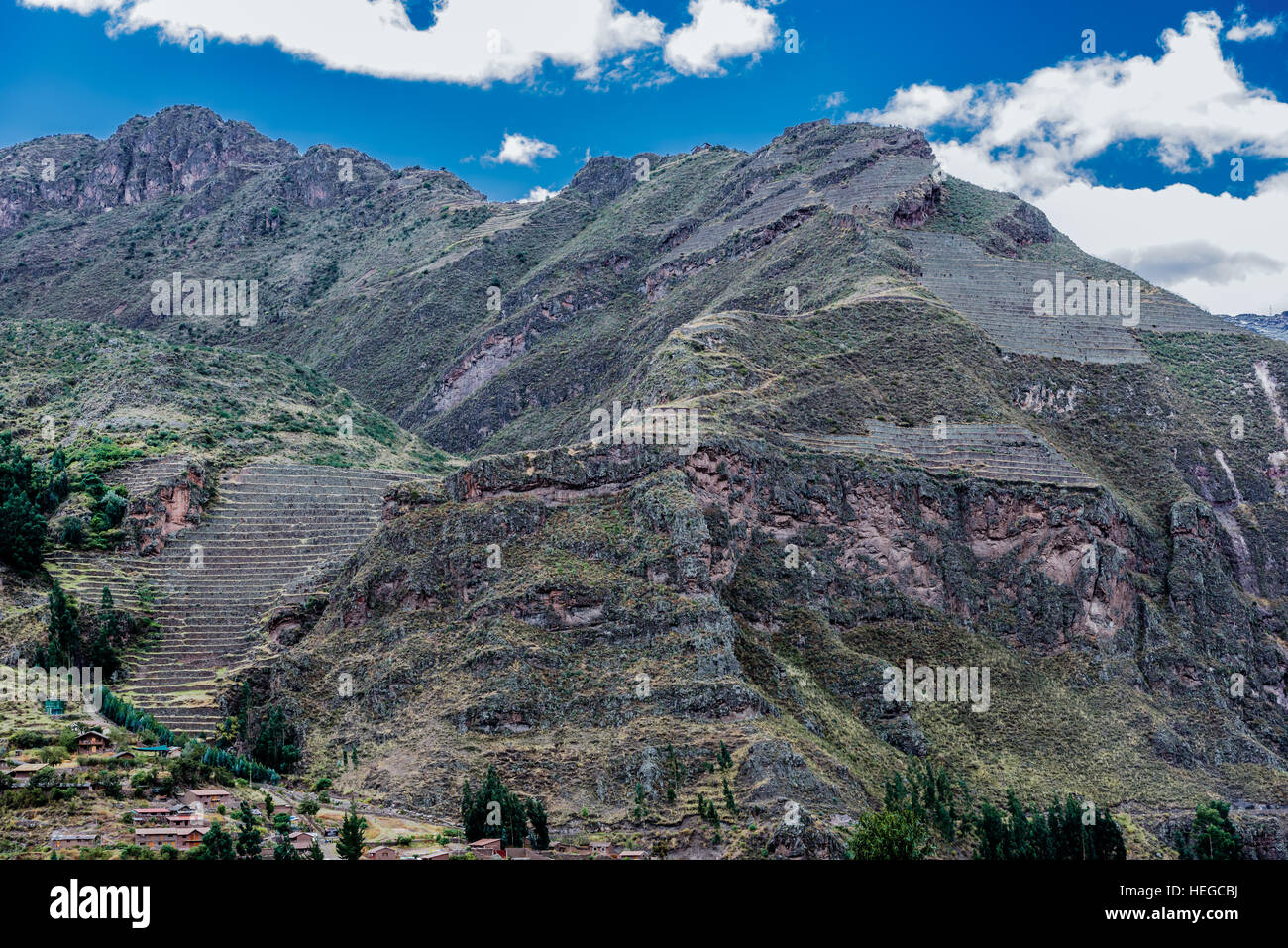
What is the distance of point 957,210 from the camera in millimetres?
131750

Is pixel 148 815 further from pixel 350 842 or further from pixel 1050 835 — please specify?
pixel 1050 835

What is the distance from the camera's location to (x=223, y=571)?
86250mm

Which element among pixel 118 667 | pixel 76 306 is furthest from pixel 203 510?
pixel 76 306

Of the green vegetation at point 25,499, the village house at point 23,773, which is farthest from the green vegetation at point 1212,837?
the green vegetation at point 25,499

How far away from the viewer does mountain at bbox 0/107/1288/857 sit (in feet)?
200

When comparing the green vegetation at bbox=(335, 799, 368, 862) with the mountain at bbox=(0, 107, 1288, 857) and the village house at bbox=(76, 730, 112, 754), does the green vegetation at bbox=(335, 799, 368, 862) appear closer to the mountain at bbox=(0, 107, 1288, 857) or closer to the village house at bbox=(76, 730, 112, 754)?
the mountain at bbox=(0, 107, 1288, 857)

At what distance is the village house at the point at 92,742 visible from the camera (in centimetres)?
5397

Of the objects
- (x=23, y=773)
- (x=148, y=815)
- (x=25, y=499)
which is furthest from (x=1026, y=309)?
(x=23, y=773)

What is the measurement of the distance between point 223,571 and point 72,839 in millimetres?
42036

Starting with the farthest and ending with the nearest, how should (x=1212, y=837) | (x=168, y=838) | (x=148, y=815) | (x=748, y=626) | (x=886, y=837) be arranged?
(x=748, y=626), (x=1212, y=837), (x=886, y=837), (x=148, y=815), (x=168, y=838)

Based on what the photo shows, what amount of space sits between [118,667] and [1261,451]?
280ft

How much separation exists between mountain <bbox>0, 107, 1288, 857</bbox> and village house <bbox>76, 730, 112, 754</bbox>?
1136cm

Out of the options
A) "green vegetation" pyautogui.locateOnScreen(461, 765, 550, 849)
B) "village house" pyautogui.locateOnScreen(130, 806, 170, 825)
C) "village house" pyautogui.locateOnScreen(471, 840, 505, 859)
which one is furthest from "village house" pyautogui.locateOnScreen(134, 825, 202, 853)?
"green vegetation" pyautogui.locateOnScreen(461, 765, 550, 849)

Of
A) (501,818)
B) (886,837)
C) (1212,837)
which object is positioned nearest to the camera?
(886,837)
